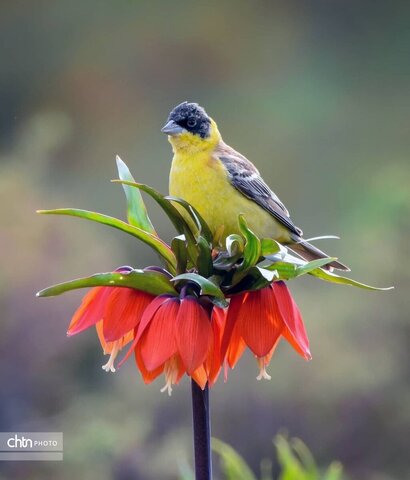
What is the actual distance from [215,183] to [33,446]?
849 mm

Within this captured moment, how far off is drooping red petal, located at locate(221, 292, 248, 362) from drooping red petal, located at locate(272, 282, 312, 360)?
0.11ft

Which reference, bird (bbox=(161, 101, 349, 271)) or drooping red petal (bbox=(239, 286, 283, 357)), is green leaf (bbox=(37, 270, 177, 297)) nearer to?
drooping red petal (bbox=(239, 286, 283, 357))

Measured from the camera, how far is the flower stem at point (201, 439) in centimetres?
85

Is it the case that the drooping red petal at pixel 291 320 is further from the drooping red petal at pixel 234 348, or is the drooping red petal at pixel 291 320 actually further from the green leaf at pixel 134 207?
the green leaf at pixel 134 207

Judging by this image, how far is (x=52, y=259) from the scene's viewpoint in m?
3.11

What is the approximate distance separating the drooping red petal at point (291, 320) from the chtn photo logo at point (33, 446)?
0.98 m

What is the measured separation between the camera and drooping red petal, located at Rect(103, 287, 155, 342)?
92 cm

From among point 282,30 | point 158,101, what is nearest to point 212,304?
point 158,101

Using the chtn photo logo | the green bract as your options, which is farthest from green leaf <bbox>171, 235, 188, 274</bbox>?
the chtn photo logo

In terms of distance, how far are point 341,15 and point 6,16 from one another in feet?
4.62

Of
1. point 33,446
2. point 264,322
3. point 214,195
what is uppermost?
point 214,195

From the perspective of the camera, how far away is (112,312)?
93cm

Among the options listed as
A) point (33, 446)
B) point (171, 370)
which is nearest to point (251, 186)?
point (171, 370)

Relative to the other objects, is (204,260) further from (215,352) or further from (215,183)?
(215,183)
